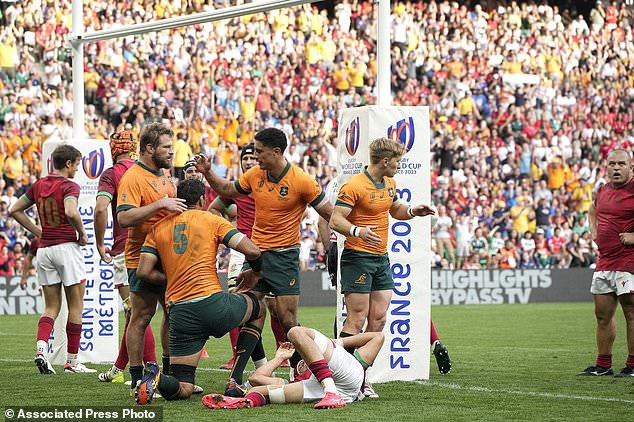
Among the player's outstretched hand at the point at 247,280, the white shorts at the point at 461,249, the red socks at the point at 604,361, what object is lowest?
the red socks at the point at 604,361

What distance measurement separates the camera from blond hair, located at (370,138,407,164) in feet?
32.8

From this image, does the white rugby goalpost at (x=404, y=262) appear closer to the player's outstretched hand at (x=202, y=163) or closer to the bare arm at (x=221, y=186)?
the bare arm at (x=221, y=186)

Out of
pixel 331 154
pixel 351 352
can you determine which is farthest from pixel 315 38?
pixel 351 352

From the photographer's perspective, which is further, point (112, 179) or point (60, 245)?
point (60, 245)

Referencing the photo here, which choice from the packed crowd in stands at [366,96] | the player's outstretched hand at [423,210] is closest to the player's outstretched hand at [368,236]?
→ the player's outstretched hand at [423,210]

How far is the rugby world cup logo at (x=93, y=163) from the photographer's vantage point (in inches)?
531

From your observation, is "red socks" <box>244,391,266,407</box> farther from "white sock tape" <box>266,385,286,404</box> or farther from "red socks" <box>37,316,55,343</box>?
"red socks" <box>37,316,55,343</box>

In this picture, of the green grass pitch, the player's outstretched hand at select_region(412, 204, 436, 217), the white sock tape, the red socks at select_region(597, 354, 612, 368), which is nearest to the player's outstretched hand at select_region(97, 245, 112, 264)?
the green grass pitch

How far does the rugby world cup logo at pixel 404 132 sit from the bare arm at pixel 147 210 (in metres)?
2.58

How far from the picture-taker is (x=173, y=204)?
9180 millimetres

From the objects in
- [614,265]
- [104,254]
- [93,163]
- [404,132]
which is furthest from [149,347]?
[614,265]
